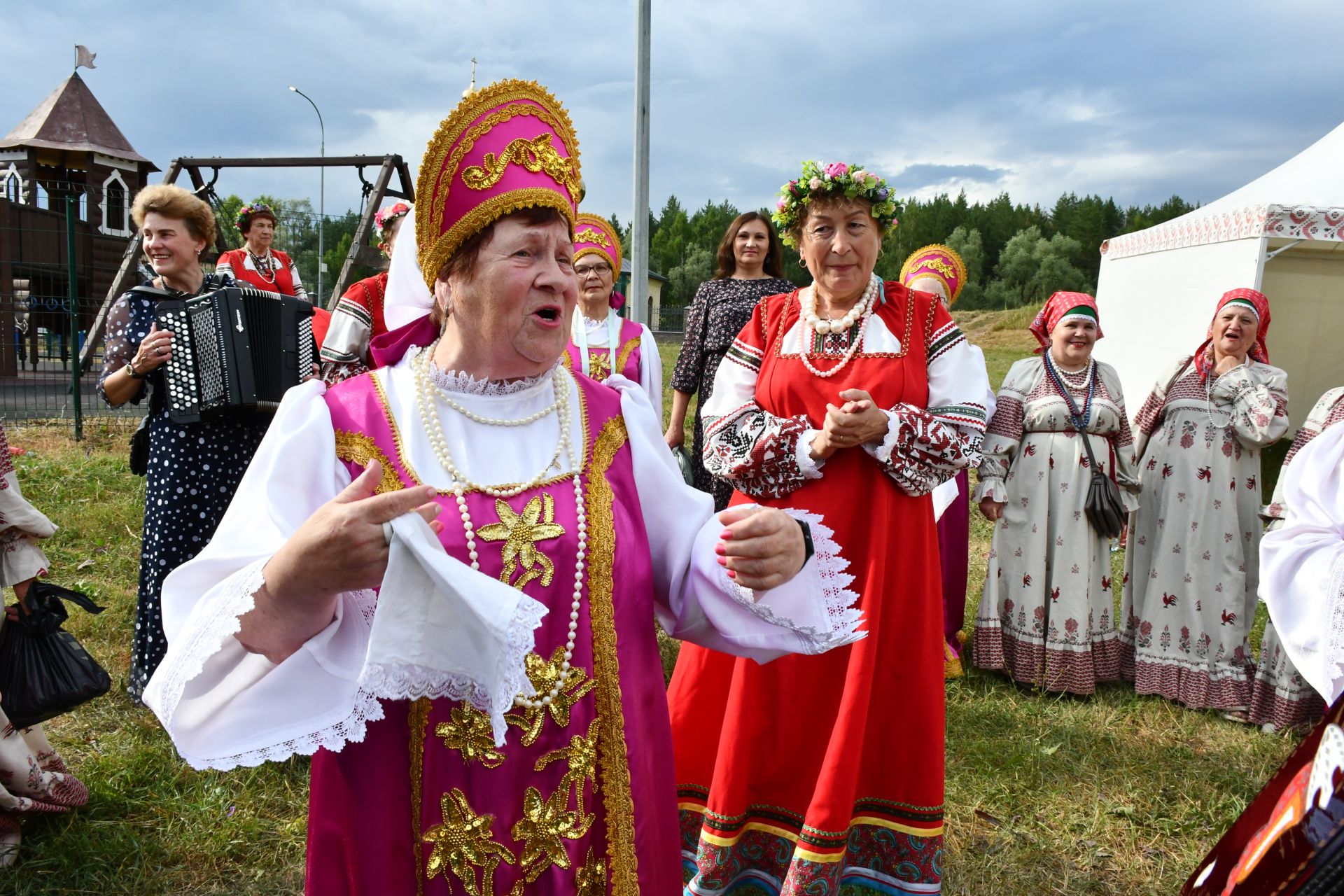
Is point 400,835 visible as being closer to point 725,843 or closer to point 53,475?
point 725,843

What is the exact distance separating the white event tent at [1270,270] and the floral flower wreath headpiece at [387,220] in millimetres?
7969

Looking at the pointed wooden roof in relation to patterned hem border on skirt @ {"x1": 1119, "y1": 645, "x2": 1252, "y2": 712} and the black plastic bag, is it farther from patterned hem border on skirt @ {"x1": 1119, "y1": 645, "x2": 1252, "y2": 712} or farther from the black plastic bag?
patterned hem border on skirt @ {"x1": 1119, "y1": 645, "x2": 1252, "y2": 712}

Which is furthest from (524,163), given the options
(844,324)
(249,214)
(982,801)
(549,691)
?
(249,214)

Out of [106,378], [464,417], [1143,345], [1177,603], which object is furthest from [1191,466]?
[1143,345]

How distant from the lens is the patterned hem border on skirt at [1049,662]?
4.80 m

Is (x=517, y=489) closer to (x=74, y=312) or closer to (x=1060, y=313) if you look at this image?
(x=1060, y=313)

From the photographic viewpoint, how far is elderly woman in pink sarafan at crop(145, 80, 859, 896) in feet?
4.08

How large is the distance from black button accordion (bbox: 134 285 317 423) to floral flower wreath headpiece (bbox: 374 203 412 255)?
1717mm

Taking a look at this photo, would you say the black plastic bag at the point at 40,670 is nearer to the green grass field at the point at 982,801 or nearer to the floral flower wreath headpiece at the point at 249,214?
the green grass field at the point at 982,801

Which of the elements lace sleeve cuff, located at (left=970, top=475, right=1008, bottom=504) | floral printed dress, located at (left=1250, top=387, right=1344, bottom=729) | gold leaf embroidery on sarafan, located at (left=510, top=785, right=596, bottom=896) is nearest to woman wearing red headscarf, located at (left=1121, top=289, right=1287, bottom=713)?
floral printed dress, located at (left=1250, top=387, right=1344, bottom=729)

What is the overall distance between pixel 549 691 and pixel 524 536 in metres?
0.29

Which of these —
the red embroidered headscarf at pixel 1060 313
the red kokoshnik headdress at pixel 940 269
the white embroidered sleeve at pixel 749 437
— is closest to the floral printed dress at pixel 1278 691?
the red embroidered headscarf at pixel 1060 313

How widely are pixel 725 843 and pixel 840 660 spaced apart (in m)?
0.72

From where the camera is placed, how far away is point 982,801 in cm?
359
